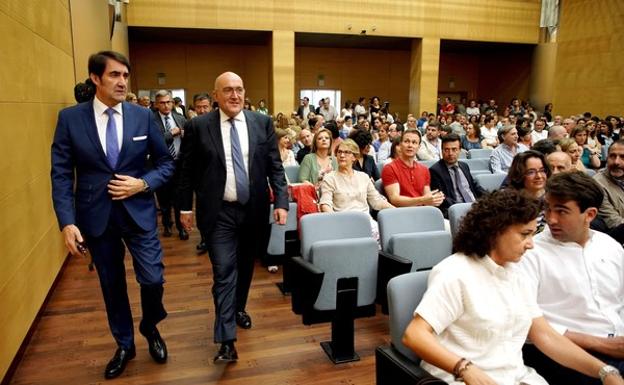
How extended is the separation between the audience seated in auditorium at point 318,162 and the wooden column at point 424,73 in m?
10.4

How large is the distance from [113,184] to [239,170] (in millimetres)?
619

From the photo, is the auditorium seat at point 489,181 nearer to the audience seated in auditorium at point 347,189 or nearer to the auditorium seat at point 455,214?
the audience seated in auditorium at point 347,189

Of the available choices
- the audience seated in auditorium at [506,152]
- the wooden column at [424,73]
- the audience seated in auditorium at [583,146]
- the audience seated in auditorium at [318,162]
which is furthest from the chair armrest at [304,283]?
the wooden column at [424,73]

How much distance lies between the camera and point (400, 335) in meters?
1.66

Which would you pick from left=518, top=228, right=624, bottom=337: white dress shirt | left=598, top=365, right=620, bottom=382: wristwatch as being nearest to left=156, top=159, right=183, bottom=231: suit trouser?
left=518, top=228, right=624, bottom=337: white dress shirt

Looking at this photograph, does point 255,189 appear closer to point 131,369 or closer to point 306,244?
point 306,244

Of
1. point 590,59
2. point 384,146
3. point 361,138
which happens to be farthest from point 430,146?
point 590,59

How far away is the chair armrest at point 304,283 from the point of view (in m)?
2.42

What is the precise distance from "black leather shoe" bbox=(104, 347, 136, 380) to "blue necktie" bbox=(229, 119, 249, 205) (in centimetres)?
101

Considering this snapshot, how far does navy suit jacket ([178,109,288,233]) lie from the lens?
2.52 metres

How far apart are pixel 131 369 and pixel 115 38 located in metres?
8.67

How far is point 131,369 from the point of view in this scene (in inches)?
102

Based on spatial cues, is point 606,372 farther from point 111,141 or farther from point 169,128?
point 169,128

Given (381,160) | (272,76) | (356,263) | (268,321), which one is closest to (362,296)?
(356,263)
